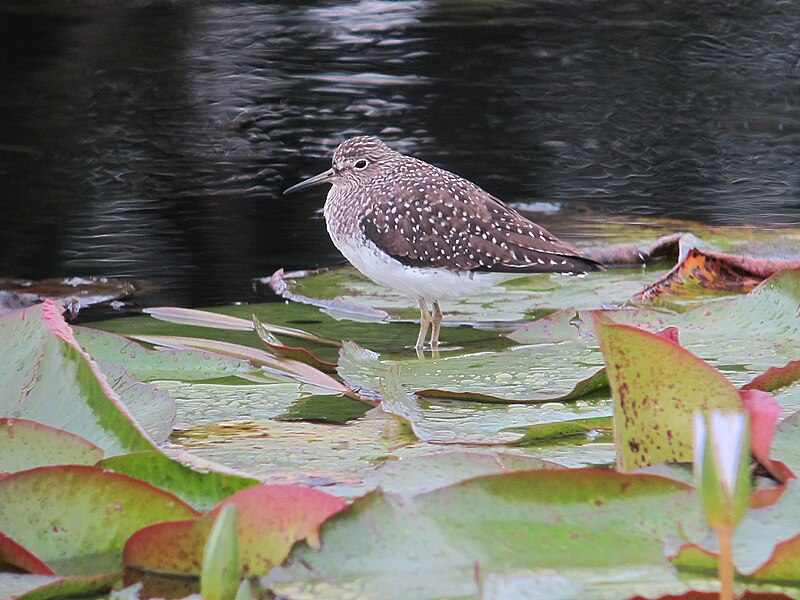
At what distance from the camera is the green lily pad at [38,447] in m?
1.86

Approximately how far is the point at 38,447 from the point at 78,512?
0.23 metres

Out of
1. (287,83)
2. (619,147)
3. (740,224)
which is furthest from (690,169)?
(287,83)

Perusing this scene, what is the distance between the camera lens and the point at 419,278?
4.49m

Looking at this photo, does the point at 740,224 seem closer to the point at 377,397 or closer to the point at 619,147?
the point at 619,147

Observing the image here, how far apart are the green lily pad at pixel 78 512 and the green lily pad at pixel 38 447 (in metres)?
0.17

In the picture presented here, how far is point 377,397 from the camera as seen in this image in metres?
2.81

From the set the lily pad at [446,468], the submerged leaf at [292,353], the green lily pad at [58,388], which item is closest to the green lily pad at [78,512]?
the green lily pad at [58,388]

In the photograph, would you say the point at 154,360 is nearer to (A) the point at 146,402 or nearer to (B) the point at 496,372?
(A) the point at 146,402

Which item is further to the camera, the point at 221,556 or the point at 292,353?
the point at 292,353

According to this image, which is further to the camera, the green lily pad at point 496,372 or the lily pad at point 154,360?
the lily pad at point 154,360

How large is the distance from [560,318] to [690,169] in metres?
4.40

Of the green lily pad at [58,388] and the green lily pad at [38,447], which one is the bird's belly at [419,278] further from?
the green lily pad at [38,447]

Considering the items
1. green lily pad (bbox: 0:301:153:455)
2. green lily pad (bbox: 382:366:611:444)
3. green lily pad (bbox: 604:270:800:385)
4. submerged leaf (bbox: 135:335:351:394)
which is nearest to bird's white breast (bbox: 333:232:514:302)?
submerged leaf (bbox: 135:335:351:394)

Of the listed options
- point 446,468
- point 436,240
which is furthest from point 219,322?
point 446,468
